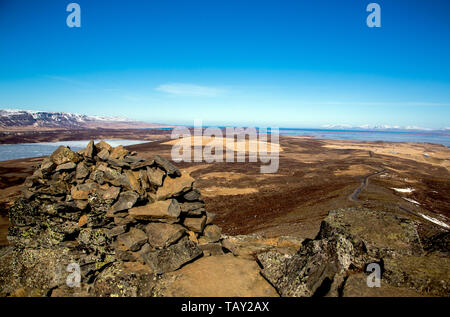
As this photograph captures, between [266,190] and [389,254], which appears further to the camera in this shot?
[266,190]

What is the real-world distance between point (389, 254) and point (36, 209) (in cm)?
1515

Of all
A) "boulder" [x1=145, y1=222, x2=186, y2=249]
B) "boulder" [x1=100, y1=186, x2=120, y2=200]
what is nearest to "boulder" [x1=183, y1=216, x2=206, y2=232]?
"boulder" [x1=145, y1=222, x2=186, y2=249]

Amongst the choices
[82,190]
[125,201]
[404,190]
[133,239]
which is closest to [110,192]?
[125,201]

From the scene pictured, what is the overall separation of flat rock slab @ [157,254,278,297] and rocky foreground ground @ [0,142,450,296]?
38 millimetres

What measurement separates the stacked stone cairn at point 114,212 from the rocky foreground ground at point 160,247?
0.15 feet

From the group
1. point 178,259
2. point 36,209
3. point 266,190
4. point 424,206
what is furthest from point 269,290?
point 424,206

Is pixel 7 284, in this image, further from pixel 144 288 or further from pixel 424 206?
pixel 424 206

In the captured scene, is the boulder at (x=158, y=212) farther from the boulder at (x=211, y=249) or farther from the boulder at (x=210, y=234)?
the boulder at (x=210, y=234)

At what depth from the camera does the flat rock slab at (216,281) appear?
7227mm

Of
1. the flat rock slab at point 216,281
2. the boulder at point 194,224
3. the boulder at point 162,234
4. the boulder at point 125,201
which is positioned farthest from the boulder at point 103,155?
the flat rock slab at point 216,281

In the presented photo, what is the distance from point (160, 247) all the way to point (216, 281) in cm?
287

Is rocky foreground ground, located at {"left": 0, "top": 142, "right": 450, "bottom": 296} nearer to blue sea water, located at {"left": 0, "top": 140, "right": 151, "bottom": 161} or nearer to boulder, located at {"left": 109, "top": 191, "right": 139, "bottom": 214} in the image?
boulder, located at {"left": 109, "top": 191, "right": 139, "bottom": 214}

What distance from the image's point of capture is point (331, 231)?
9516 mm
